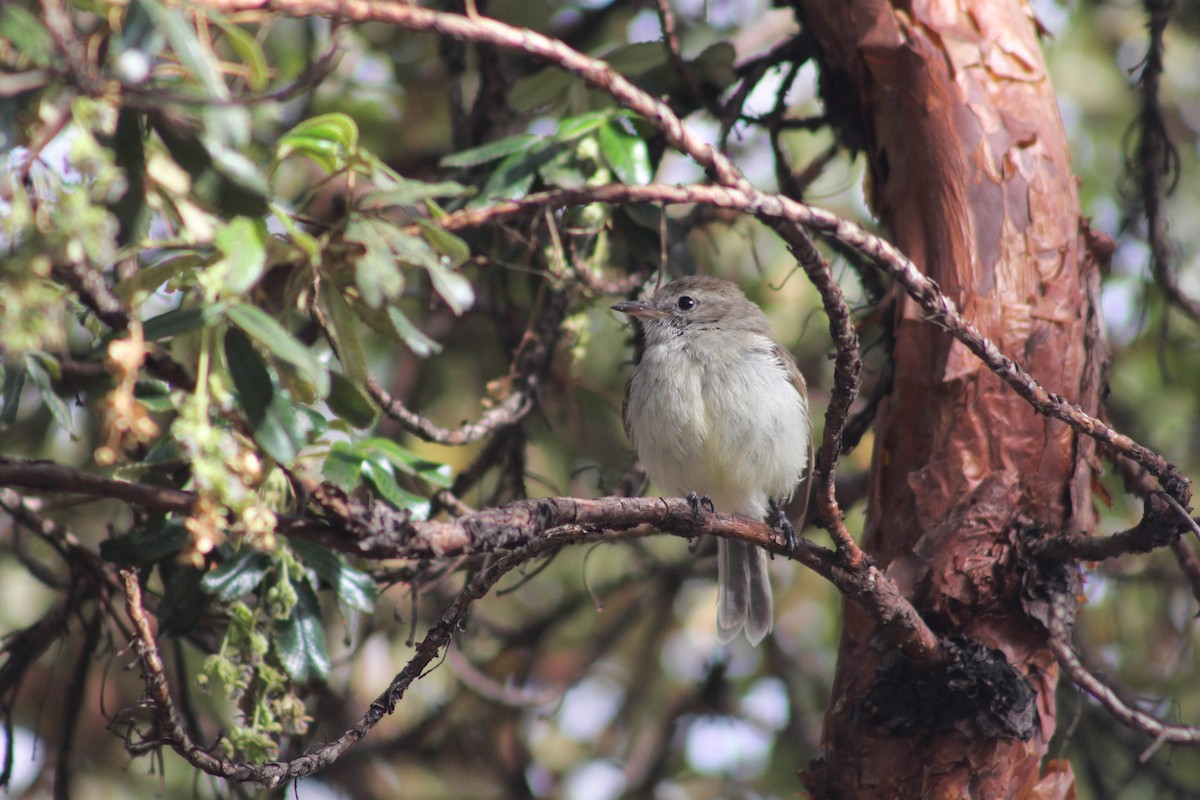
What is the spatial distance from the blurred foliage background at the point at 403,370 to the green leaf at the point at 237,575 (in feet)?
0.04

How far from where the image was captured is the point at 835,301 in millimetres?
2254

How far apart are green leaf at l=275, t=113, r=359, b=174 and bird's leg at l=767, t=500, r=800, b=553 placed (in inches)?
56.8

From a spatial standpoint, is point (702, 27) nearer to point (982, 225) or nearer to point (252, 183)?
point (982, 225)

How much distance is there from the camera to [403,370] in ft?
18.5

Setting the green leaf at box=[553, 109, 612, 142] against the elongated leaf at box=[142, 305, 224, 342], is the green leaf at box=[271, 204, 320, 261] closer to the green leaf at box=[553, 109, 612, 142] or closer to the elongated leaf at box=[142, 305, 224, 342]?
the elongated leaf at box=[142, 305, 224, 342]

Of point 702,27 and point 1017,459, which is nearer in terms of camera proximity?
point 1017,459

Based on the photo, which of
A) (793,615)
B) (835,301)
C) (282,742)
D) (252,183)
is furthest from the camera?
(793,615)

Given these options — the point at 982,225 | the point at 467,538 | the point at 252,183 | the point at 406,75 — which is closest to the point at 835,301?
the point at 467,538

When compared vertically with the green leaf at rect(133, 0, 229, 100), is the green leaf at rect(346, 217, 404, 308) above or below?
below

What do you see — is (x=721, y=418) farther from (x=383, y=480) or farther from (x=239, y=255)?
(x=239, y=255)

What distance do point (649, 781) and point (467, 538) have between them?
13.0 ft

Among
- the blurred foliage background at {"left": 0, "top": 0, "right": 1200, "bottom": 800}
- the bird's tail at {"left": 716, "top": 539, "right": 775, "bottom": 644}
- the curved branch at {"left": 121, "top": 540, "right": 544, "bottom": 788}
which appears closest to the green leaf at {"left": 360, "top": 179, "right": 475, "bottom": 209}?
the blurred foliage background at {"left": 0, "top": 0, "right": 1200, "bottom": 800}

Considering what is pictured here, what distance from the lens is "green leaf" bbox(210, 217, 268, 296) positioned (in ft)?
5.66

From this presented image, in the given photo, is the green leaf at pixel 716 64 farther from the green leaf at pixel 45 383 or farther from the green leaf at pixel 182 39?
the green leaf at pixel 182 39
